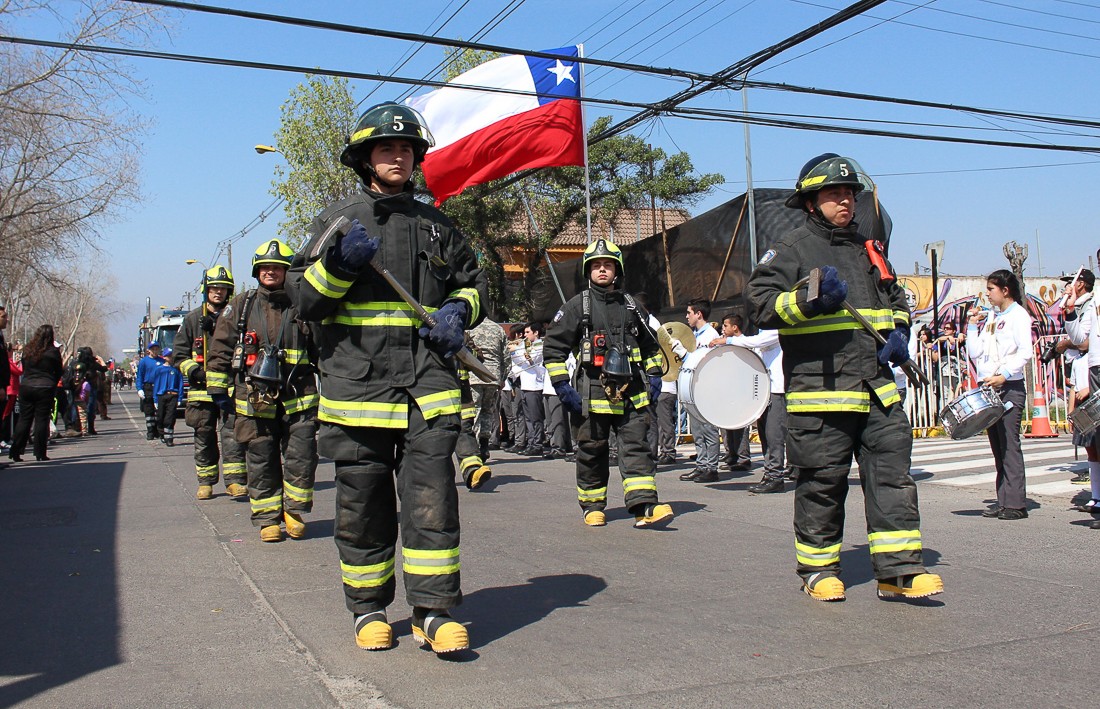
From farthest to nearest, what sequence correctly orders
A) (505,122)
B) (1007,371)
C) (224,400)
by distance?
(505,122)
(224,400)
(1007,371)

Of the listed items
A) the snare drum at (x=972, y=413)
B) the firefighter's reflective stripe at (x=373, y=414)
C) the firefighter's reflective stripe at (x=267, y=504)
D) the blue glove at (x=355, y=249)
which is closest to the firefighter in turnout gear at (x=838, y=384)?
the firefighter's reflective stripe at (x=373, y=414)

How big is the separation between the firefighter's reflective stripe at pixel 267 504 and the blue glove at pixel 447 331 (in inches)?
149

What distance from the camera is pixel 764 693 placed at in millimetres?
3641

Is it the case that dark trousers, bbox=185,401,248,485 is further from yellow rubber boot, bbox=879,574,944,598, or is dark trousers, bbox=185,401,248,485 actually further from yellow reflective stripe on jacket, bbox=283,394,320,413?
yellow rubber boot, bbox=879,574,944,598

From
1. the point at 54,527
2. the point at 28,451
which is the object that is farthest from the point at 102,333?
the point at 54,527

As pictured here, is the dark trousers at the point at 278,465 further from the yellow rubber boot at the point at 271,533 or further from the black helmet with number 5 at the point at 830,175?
the black helmet with number 5 at the point at 830,175

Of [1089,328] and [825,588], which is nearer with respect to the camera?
[825,588]

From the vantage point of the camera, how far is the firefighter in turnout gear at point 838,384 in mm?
5004

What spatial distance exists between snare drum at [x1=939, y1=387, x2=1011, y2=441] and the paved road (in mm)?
751

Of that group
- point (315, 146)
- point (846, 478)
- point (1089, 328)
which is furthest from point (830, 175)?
point (315, 146)

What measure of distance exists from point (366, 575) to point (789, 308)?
95.6 inches

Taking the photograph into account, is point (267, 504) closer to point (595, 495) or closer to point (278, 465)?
point (278, 465)

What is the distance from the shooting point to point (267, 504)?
7.60m

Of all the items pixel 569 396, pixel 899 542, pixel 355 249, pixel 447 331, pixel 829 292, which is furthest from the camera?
pixel 569 396
